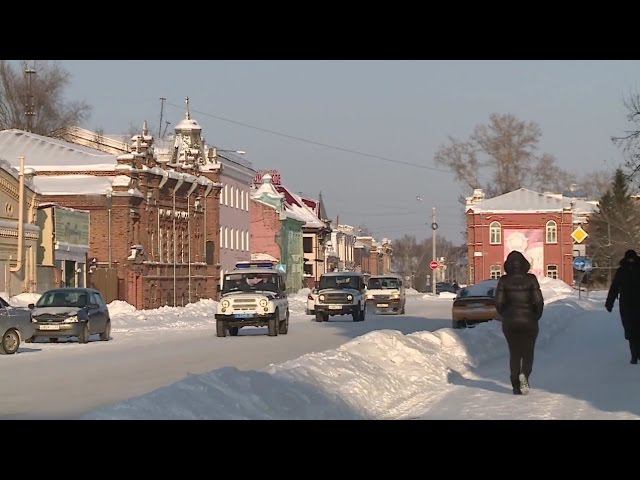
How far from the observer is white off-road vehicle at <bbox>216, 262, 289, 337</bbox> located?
37.1 metres

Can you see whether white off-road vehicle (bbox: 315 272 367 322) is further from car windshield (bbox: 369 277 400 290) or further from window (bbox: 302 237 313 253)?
window (bbox: 302 237 313 253)

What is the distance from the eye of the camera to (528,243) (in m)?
109

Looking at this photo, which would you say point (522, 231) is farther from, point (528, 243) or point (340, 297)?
point (340, 297)

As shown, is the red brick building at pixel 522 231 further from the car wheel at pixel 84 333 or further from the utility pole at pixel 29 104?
the car wheel at pixel 84 333

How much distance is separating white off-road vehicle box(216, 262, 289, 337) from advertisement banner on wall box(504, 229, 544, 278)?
72.8m

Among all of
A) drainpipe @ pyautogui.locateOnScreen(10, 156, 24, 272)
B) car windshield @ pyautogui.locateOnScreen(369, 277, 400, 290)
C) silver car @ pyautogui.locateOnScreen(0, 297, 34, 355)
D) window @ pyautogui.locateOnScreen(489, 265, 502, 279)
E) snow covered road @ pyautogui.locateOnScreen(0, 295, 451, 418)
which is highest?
drainpipe @ pyautogui.locateOnScreen(10, 156, 24, 272)

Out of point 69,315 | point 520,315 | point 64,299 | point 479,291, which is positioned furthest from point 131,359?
point 479,291

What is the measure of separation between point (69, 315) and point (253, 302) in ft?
19.2

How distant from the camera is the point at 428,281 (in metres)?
175

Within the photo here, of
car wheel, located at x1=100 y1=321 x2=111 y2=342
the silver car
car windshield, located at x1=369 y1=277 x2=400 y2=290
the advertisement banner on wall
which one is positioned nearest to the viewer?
the silver car

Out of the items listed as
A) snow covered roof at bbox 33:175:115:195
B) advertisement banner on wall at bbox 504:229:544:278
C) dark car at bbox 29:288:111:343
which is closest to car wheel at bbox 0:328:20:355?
dark car at bbox 29:288:111:343

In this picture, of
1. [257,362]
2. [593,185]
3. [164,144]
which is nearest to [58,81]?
[164,144]
